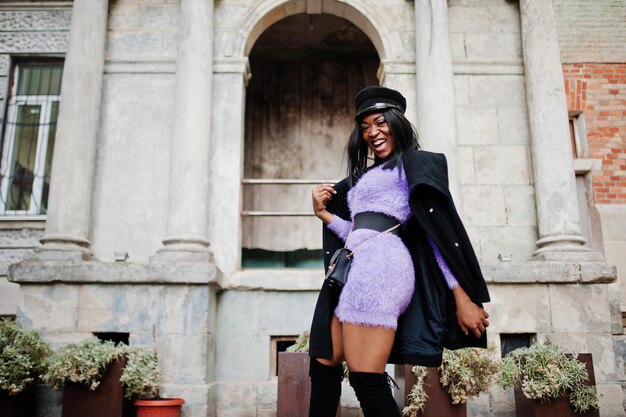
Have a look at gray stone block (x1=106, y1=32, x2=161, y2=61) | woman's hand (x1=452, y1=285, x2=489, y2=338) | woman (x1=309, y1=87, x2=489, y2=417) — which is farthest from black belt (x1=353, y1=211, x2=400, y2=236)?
gray stone block (x1=106, y1=32, x2=161, y2=61)

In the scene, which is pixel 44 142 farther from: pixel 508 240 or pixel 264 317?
pixel 508 240

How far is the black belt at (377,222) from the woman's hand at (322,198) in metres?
0.26

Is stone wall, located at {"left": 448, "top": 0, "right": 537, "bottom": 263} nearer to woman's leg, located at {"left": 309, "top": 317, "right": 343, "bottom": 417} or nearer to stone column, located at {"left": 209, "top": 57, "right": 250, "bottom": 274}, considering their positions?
stone column, located at {"left": 209, "top": 57, "right": 250, "bottom": 274}

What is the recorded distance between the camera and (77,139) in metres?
6.07

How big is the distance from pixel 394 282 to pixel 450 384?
227cm

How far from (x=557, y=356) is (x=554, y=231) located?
1813mm

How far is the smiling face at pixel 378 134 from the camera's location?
272 cm

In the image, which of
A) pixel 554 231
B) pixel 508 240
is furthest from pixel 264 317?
pixel 554 231

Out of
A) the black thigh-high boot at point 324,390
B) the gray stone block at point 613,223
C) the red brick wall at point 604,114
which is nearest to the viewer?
the black thigh-high boot at point 324,390

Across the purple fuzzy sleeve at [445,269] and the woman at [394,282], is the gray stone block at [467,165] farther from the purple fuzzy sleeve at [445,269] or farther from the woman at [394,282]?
the purple fuzzy sleeve at [445,269]

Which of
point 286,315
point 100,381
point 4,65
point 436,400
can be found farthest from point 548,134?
point 4,65

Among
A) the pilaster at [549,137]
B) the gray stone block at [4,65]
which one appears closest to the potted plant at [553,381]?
the pilaster at [549,137]

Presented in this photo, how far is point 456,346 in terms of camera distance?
8.07 feet

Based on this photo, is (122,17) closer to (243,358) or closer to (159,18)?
(159,18)
